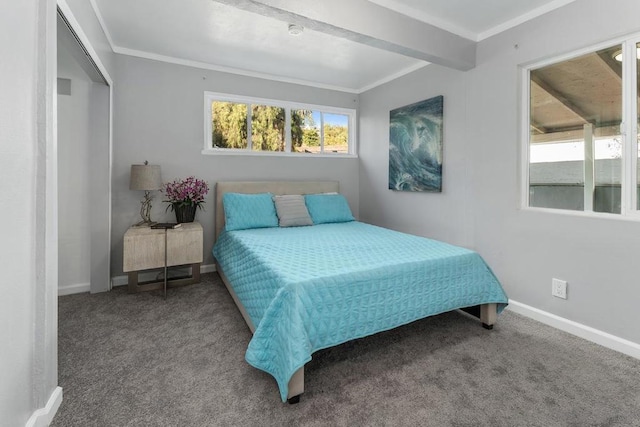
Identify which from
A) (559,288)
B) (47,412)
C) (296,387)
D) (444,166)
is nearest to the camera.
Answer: (47,412)

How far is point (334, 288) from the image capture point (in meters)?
1.81

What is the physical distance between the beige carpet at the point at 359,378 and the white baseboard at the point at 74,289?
2.31 feet

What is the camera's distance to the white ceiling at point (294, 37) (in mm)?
2312

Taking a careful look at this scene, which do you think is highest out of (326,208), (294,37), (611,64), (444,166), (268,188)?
(294,37)

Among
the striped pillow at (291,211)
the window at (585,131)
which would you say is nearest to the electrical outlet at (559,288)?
the window at (585,131)

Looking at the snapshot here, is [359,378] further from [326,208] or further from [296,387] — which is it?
[326,208]

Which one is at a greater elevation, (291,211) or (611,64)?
(611,64)

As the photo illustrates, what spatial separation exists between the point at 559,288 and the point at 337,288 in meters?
1.86

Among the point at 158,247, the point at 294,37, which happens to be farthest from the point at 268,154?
the point at 158,247

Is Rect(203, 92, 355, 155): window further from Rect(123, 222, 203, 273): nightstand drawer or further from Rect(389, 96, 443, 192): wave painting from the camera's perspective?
Rect(123, 222, 203, 273): nightstand drawer

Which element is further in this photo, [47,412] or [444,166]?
[444,166]

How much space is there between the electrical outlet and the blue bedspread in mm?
437

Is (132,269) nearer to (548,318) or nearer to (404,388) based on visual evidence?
(404,388)

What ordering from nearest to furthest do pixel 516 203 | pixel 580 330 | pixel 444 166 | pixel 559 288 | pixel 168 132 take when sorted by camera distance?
pixel 580 330, pixel 559 288, pixel 516 203, pixel 444 166, pixel 168 132
